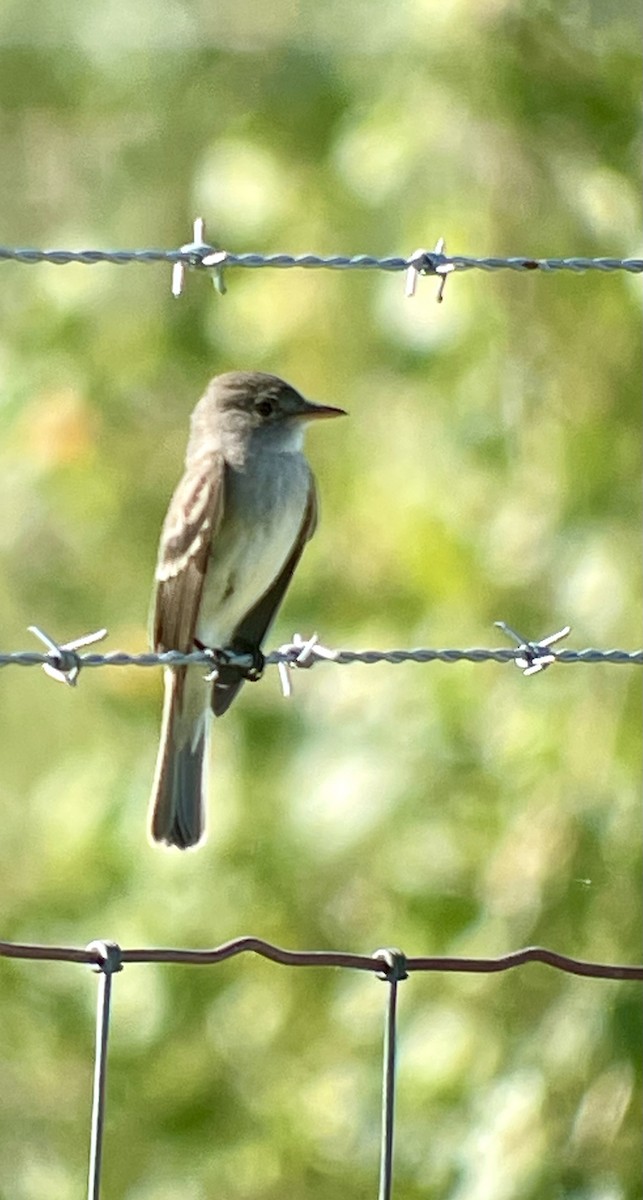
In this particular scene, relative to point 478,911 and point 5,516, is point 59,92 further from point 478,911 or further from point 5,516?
point 478,911

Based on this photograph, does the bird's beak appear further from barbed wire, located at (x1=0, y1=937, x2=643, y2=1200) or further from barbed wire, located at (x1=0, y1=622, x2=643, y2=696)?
barbed wire, located at (x1=0, y1=937, x2=643, y2=1200)

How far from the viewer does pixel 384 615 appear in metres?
4.21

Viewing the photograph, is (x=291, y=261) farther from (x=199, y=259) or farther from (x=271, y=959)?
(x=271, y=959)

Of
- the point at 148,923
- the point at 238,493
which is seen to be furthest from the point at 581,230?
the point at 148,923

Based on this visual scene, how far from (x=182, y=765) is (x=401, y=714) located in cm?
43

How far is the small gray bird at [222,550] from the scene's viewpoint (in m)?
3.73

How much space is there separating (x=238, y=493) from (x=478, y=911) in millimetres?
888

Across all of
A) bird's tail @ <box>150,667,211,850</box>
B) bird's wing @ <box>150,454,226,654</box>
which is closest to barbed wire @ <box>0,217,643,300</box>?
bird's wing @ <box>150,454,226,654</box>

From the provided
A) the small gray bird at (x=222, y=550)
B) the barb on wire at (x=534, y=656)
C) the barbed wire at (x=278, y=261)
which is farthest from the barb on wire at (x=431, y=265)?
the small gray bird at (x=222, y=550)

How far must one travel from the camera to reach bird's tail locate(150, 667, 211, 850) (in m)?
3.83

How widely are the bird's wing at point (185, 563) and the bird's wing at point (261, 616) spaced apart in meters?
0.18

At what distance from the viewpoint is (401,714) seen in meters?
4.02

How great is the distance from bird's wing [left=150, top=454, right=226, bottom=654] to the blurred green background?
501 mm

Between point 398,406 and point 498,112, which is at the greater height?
point 498,112
